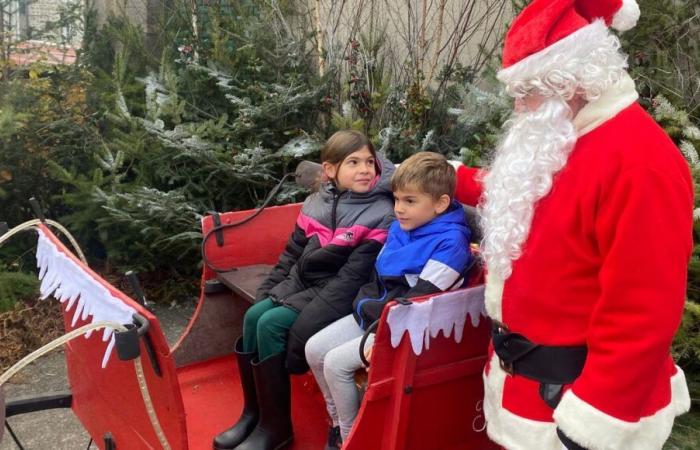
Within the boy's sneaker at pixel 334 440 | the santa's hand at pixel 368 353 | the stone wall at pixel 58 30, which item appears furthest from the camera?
the stone wall at pixel 58 30

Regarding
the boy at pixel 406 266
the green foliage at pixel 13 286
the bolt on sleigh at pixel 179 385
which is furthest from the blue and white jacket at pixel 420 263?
the green foliage at pixel 13 286

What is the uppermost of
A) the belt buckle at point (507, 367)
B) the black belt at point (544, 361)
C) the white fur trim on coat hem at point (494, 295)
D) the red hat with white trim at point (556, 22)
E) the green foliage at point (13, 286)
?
the red hat with white trim at point (556, 22)

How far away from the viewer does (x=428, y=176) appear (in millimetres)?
2381

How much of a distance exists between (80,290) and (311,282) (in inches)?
39.6

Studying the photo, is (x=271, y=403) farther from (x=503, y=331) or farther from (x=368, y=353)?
(x=503, y=331)

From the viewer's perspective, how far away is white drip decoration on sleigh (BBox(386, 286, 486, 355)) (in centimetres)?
196

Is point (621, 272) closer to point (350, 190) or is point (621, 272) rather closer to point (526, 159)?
point (526, 159)

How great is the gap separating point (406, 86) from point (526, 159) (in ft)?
13.1

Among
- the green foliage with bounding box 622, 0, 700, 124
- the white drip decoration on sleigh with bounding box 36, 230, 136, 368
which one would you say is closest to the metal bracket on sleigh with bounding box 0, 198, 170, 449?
the white drip decoration on sleigh with bounding box 36, 230, 136, 368

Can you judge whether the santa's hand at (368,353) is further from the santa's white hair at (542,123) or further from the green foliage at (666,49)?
the green foliage at (666,49)

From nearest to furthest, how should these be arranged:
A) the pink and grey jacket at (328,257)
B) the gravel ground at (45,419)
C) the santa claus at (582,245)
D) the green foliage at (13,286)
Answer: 1. the santa claus at (582,245)
2. the pink and grey jacket at (328,257)
3. the gravel ground at (45,419)
4. the green foliage at (13,286)

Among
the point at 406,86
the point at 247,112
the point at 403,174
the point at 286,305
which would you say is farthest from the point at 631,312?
the point at 406,86

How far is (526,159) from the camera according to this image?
1663mm

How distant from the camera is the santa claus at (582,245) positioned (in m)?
1.42
